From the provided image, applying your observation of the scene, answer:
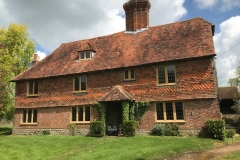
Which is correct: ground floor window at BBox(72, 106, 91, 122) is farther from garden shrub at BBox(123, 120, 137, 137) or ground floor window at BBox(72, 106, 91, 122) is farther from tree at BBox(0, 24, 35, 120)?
tree at BBox(0, 24, 35, 120)

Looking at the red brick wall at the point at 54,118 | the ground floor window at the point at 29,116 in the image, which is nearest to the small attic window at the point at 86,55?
the red brick wall at the point at 54,118

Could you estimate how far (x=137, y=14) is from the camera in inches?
937

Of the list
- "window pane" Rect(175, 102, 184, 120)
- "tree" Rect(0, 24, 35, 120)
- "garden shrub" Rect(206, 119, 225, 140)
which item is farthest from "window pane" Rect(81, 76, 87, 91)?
"tree" Rect(0, 24, 35, 120)

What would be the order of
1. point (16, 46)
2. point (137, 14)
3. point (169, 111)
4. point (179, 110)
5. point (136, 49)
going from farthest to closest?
point (16, 46)
point (137, 14)
point (136, 49)
point (169, 111)
point (179, 110)

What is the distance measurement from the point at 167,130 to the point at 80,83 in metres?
9.44

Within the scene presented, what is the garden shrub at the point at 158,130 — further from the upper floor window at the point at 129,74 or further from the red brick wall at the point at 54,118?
the red brick wall at the point at 54,118

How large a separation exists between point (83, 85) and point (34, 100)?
19.8 ft

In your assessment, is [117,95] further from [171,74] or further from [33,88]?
[33,88]

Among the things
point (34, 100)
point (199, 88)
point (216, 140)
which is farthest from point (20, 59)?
point (216, 140)

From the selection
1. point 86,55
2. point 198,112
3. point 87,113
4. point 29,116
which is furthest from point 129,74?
point 29,116

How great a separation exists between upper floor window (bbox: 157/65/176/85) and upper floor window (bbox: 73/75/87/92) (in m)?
7.28

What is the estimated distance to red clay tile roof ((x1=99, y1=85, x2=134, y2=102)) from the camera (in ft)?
57.6

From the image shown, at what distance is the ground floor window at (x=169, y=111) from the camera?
1687 centimetres

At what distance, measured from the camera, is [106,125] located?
18906 mm
